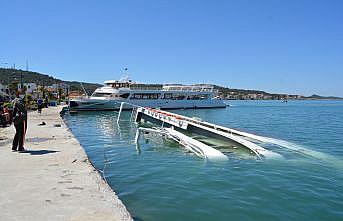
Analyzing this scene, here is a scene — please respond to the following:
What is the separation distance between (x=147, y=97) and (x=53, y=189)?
60.1m

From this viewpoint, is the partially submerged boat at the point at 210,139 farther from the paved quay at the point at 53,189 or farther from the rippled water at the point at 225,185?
the paved quay at the point at 53,189

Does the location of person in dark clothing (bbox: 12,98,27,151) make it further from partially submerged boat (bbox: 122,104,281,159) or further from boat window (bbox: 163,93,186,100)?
boat window (bbox: 163,93,186,100)

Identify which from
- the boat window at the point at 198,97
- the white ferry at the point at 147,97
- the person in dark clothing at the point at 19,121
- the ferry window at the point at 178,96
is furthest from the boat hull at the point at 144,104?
the person in dark clothing at the point at 19,121

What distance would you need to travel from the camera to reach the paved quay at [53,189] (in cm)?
521

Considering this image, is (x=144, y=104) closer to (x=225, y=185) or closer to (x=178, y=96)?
(x=178, y=96)

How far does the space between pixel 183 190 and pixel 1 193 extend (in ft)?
14.1

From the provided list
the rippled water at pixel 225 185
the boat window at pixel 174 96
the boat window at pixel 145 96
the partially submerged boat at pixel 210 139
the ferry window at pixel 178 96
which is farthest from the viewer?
the ferry window at pixel 178 96

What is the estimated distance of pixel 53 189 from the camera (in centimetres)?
655

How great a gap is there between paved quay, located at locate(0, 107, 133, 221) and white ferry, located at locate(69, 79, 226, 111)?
147 ft

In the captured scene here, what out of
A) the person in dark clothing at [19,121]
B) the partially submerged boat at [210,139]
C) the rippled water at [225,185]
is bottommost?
the rippled water at [225,185]

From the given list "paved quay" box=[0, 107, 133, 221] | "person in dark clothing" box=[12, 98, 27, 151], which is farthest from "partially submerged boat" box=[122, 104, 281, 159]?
"person in dark clothing" box=[12, 98, 27, 151]

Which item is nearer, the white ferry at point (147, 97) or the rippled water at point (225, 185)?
the rippled water at point (225, 185)

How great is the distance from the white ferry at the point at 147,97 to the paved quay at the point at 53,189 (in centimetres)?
4487

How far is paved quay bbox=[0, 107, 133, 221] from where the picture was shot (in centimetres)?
521
